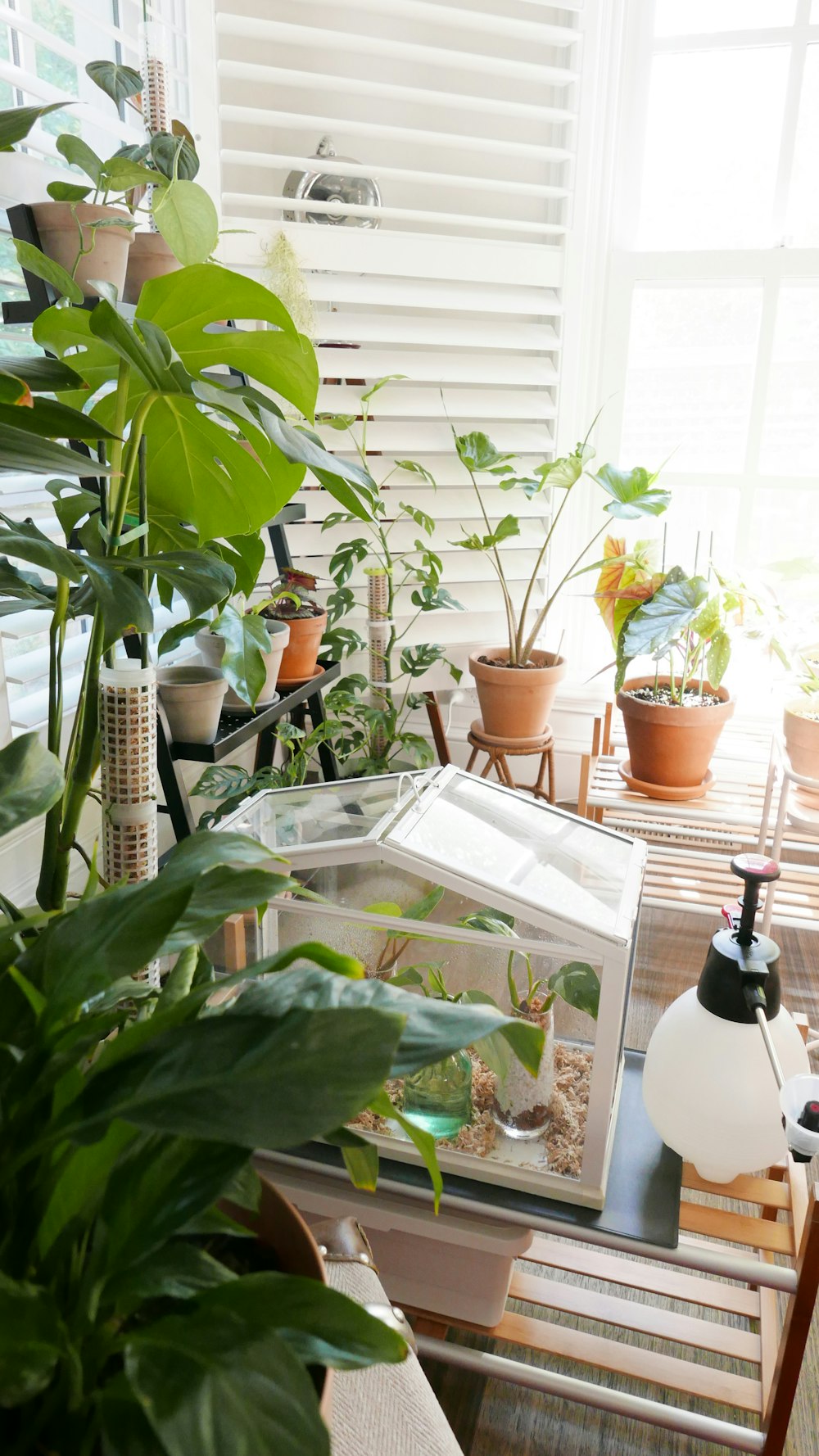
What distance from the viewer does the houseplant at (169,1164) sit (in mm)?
374

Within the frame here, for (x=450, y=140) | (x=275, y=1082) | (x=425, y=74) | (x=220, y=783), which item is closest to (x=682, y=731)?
(x=220, y=783)

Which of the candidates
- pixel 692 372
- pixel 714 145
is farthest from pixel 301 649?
pixel 714 145

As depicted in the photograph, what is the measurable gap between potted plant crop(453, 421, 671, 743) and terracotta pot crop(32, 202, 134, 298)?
4.18 ft

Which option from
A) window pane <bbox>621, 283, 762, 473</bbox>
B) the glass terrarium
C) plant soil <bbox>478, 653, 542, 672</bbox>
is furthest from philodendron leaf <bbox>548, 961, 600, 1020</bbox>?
window pane <bbox>621, 283, 762, 473</bbox>

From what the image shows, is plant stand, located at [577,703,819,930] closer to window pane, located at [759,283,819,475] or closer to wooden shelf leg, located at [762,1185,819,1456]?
window pane, located at [759,283,819,475]

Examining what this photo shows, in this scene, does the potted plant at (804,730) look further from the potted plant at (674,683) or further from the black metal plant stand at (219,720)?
the black metal plant stand at (219,720)

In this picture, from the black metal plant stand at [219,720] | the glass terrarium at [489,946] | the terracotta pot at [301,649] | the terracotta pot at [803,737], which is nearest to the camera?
the glass terrarium at [489,946]

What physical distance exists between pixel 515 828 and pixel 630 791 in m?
1.25

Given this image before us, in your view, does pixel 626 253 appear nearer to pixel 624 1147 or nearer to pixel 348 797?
pixel 348 797

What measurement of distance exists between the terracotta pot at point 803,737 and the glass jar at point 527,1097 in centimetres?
129

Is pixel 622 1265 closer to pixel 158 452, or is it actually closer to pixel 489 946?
pixel 489 946

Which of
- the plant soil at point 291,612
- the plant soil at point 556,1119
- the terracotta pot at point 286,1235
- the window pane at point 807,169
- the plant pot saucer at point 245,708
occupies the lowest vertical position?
the plant soil at point 556,1119

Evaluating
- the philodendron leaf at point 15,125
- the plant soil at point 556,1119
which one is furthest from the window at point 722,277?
the philodendron leaf at point 15,125

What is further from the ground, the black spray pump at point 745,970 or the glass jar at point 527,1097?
the black spray pump at point 745,970
